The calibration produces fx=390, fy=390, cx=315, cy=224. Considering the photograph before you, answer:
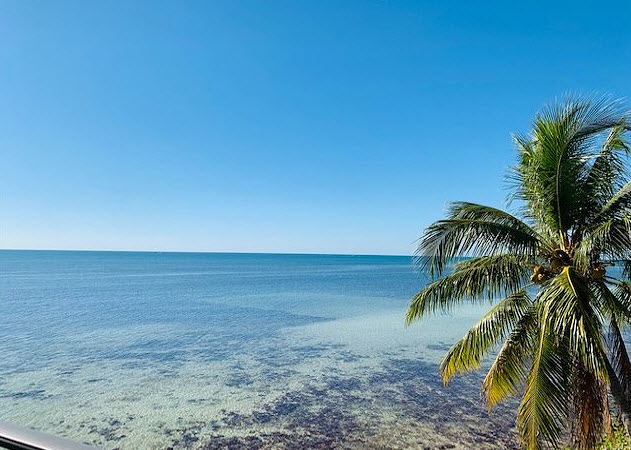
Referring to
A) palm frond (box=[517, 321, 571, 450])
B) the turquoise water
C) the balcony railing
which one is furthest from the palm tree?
the balcony railing

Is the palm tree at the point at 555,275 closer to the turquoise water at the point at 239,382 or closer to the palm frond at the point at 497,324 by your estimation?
the palm frond at the point at 497,324

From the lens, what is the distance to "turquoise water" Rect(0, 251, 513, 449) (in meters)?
10.1

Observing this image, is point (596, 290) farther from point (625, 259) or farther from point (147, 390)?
point (147, 390)

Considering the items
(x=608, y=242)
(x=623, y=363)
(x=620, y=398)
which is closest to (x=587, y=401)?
(x=620, y=398)

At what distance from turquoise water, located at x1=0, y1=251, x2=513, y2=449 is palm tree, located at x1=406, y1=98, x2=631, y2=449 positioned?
14.3ft

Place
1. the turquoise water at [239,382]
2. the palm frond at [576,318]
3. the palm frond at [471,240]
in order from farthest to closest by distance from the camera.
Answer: the turquoise water at [239,382] → the palm frond at [471,240] → the palm frond at [576,318]

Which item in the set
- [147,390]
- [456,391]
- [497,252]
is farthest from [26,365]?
[497,252]

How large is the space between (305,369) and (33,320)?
2125cm

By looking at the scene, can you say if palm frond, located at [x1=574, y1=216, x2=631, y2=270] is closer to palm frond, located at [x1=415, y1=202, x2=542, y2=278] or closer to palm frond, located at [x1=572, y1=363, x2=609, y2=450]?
palm frond, located at [x1=415, y1=202, x2=542, y2=278]

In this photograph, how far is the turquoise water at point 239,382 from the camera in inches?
396

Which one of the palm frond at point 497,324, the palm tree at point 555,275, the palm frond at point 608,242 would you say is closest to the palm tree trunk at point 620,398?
the palm tree at point 555,275

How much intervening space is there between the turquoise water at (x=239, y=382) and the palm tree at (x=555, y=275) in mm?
4365

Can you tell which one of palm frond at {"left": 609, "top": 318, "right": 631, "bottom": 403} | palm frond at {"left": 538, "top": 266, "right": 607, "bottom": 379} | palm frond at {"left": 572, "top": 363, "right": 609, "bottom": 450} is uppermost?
palm frond at {"left": 538, "top": 266, "right": 607, "bottom": 379}

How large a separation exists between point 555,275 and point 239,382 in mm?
11682
